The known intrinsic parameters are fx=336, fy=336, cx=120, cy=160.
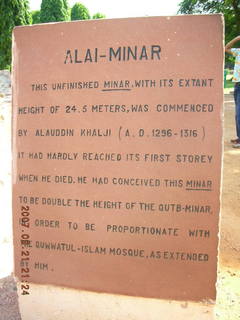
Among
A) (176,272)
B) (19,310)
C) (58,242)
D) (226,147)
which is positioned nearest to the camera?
(176,272)

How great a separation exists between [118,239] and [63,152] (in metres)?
0.54

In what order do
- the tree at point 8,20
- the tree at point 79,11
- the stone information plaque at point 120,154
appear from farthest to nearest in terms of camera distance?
the tree at point 79,11 < the tree at point 8,20 < the stone information plaque at point 120,154

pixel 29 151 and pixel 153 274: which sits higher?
pixel 29 151

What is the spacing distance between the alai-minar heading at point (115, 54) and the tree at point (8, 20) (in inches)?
395

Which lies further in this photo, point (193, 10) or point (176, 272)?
point (193, 10)

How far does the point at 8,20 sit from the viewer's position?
35.9 feet

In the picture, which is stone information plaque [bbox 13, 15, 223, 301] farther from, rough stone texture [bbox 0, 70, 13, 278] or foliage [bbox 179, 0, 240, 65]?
foliage [bbox 179, 0, 240, 65]

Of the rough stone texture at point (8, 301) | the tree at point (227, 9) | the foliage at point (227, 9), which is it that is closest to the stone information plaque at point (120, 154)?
the rough stone texture at point (8, 301)

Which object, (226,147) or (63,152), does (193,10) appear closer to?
(226,147)

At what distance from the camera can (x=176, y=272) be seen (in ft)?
5.60

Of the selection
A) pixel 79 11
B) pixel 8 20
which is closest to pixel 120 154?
pixel 8 20

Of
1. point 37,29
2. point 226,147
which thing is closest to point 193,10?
point 226,147

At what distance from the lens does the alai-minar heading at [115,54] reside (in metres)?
1.66

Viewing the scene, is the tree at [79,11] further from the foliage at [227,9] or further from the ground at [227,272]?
the ground at [227,272]
